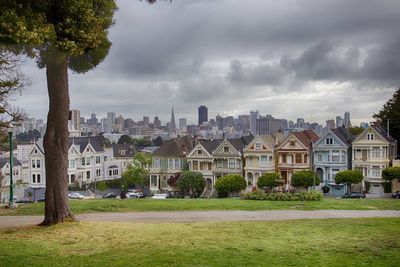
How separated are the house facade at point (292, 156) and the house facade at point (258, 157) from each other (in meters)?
1.02

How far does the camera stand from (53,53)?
578 inches

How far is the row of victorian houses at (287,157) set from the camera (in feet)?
185

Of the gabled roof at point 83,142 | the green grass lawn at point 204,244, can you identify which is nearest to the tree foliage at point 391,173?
the green grass lawn at point 204,244

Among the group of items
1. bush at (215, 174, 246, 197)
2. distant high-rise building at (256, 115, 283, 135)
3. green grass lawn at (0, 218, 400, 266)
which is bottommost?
bush at (215, 174, 246, 197)

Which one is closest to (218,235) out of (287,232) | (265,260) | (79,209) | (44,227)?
(287,232)

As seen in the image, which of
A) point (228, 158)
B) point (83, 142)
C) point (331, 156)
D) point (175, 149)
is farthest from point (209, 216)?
point (83, 142)

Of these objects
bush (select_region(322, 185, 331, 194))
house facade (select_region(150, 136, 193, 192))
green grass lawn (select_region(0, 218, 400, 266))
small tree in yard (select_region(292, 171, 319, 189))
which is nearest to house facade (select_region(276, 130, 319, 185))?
bush (select_region(322, 185, 331, 194))

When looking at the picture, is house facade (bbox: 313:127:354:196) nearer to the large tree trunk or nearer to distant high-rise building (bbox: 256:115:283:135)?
distant high-rise building (bbox: 256:115:283:135)

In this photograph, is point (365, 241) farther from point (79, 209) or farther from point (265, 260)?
point (79, 209)

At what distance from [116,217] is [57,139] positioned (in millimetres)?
5259

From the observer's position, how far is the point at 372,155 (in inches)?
2227

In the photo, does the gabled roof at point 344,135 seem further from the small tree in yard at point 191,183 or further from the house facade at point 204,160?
the small tree in yard at point 191,183

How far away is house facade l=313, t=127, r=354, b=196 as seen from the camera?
5844 cm

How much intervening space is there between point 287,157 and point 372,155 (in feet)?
32.4
